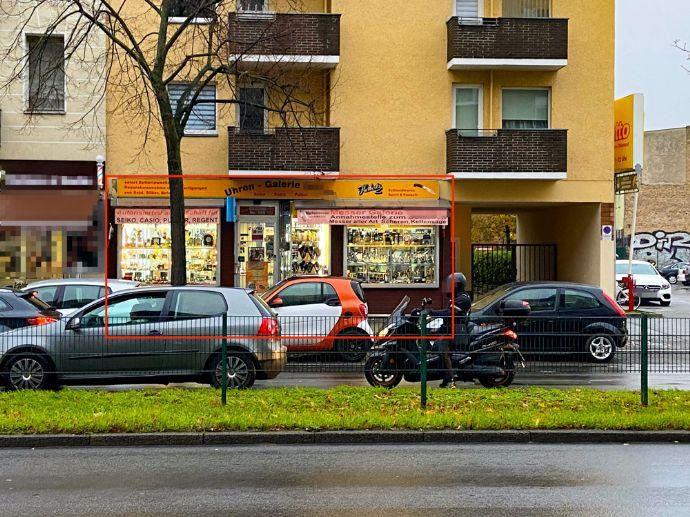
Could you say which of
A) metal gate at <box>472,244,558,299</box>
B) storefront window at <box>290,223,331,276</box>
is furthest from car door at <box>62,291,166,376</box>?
metal gate at <box>472,244,558,299</box>

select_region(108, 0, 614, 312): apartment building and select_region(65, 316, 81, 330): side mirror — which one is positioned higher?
select_region(108, 0, 614, 312): apartment building

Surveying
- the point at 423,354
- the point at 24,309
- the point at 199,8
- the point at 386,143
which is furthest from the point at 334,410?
the point at 386,143

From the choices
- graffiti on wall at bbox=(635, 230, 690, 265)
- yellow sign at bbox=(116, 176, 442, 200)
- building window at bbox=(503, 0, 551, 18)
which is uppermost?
building window at bbox=(503, 0, 551, 18)

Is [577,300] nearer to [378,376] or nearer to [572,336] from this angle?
[572,336]

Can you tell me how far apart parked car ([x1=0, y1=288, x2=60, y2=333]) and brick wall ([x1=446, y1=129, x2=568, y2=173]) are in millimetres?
13319

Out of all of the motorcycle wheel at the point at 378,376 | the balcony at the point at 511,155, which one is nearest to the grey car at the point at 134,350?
the motorcycle wheel at the point at 378,376

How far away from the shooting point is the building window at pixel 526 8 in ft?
87.1

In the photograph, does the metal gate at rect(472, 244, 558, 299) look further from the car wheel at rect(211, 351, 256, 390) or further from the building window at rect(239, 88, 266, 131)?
the car wheel at rect(211, 351, 256, 390)

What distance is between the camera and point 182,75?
25.1 metres

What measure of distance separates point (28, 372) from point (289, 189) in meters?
13.3

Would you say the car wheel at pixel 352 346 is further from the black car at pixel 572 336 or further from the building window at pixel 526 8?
the building window at pixel 526 8

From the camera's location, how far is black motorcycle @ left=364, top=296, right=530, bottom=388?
1280 centimetres

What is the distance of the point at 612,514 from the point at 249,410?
16.3 feet

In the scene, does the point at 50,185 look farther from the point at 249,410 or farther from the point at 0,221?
the point at 249,410
